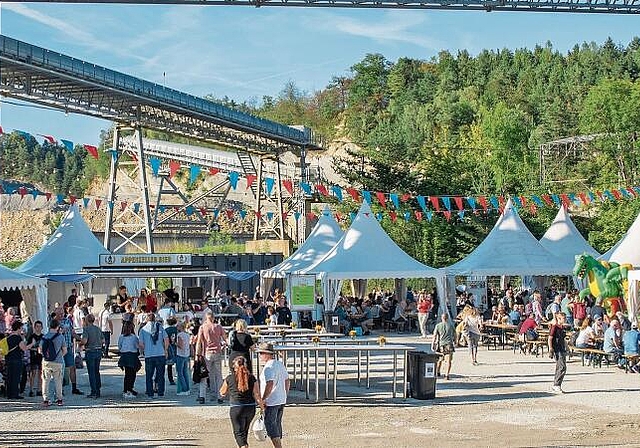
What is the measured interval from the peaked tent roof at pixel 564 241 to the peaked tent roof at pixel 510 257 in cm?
223

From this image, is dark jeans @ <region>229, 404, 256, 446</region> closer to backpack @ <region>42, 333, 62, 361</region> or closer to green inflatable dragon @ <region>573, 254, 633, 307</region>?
backpack @ <region>42, 333, 62, 361</region>

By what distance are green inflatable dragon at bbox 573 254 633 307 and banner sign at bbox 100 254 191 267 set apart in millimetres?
11746

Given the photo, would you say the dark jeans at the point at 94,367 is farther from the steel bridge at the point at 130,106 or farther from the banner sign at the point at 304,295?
the banner sign at the point at 304,295

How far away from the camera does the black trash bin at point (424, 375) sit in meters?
17.5

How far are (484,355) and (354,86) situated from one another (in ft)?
315

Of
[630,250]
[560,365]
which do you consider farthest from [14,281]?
[630,250]

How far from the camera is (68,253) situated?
3500cm

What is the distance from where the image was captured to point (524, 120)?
8931 centimetres

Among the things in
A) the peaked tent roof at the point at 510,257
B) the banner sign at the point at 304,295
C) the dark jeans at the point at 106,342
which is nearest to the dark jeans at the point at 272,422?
the dark jeans at the point at 106,342

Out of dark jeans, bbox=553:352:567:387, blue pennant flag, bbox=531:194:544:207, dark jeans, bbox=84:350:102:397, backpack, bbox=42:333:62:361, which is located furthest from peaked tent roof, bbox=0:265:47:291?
blue pennant flag, bbox=531:194:544:207

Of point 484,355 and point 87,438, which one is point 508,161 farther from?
point 87,438

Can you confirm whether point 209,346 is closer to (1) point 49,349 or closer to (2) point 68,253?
(1) point 49,349

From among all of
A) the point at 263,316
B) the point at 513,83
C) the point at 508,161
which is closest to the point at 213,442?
the point at 263,316

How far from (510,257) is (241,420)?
24044 mm
